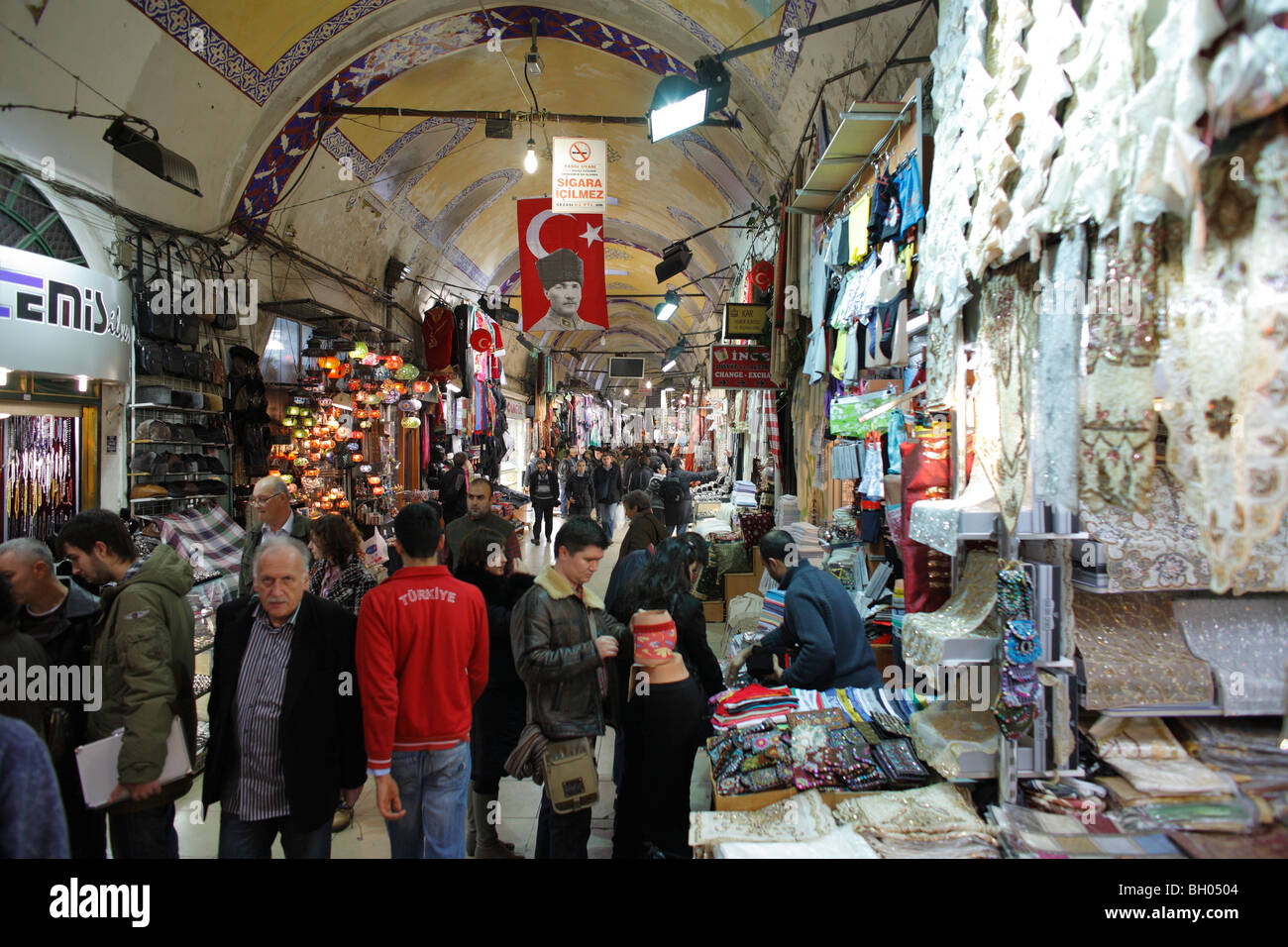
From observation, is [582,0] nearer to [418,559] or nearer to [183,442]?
[183,442]

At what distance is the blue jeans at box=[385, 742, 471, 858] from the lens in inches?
88.0

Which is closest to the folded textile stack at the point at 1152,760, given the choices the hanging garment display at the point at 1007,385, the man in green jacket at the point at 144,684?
the hanging garment display at the point at 1007,385

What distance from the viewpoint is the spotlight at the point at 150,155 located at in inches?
191

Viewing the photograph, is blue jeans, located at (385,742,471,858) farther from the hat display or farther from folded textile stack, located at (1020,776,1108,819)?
the hat display

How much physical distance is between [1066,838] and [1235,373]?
150 centimetres

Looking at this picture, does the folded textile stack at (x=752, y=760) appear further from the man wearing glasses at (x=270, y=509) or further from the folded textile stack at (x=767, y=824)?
the man wearing glasses at (x=270, y=509)

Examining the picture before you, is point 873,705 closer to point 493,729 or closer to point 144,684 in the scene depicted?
point 493,729

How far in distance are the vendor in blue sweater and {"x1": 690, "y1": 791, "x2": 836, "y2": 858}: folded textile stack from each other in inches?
26.0

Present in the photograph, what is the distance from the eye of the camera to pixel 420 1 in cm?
672

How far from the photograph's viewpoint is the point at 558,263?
787cm

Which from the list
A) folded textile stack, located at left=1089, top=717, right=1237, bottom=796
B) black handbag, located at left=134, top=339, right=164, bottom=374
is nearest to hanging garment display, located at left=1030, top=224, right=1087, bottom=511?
folded textile stack, located at left=1089, top=717, right=1237, bottom=796

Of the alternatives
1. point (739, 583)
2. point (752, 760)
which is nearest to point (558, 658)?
point (752, 760)
